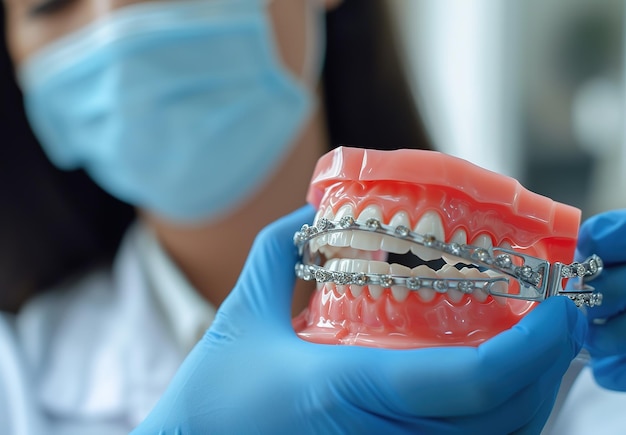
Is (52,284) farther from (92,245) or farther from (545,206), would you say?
(545,206)

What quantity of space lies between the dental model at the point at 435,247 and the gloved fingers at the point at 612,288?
0.16 ft

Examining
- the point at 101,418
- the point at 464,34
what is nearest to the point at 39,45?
the point at 101,418

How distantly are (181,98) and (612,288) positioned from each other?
76cm

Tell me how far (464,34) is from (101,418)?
1981mm

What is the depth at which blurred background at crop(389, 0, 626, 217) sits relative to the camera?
7.86 feet

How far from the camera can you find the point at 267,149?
1.14m

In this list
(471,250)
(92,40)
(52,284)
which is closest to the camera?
(471,250)

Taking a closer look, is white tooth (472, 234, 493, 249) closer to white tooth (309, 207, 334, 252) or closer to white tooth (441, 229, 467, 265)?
white tooth (441, 229, 467, 265)

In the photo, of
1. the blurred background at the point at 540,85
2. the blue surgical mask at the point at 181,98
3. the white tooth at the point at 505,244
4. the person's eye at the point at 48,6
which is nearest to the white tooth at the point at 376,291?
the white tooth at the point at 505,244

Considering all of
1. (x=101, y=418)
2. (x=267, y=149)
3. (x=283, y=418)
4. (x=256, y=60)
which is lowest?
(x=101, y=418)

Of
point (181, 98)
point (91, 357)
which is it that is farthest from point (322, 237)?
point (91, 357)

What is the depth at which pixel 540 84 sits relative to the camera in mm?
2486

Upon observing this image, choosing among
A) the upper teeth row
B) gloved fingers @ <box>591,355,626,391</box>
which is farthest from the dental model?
gloved fingers @ <box>591,355,626,391</box>

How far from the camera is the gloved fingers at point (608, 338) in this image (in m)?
0.59
